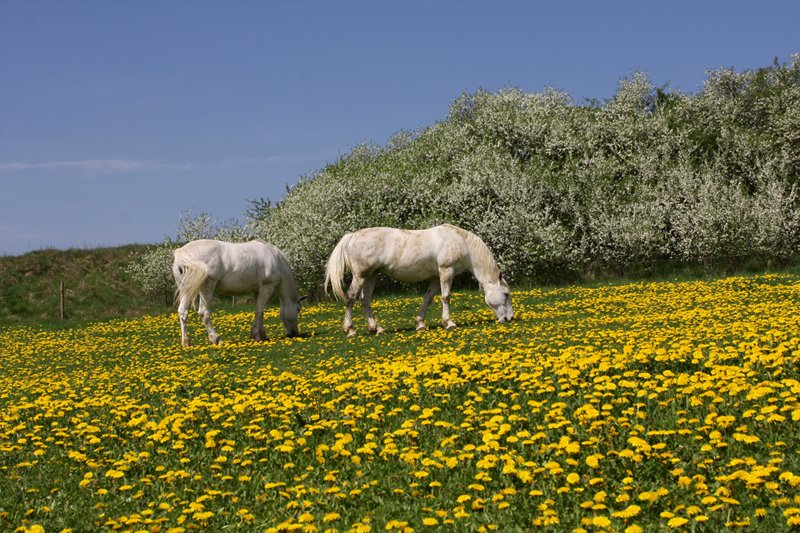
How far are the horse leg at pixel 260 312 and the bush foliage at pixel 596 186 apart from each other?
20.6 m

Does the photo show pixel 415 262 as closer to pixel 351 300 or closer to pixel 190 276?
pixel 351 300

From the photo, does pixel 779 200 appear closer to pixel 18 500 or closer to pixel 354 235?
pixel 354 235

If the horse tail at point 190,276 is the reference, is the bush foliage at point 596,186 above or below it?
above

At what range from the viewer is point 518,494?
7895 millimetres

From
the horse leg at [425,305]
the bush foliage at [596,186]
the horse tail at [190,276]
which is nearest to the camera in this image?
the horse tail at [190,276]

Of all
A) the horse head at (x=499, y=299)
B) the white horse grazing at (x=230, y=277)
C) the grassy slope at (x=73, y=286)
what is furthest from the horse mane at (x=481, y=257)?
the grassy slope at (x=73, y=286)

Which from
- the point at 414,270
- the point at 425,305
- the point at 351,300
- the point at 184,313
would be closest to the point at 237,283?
the point at 184,313

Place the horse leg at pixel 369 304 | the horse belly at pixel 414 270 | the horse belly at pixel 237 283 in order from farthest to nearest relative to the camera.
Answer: the horse belly at pixel 237 283 → the horse belly at pixel 414 270 → the horse leg at pixel 369 304

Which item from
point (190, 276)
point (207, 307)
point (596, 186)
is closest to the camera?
point (190, 276)

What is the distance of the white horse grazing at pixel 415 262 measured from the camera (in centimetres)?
2295

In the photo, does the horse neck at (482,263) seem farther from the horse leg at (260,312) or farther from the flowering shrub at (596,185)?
the flowering shrub at (596,185)

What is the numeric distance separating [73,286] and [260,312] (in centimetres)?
3799

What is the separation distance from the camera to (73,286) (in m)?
56.5

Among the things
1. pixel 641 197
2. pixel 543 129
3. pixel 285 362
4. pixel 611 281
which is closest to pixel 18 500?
pixel 285 362
